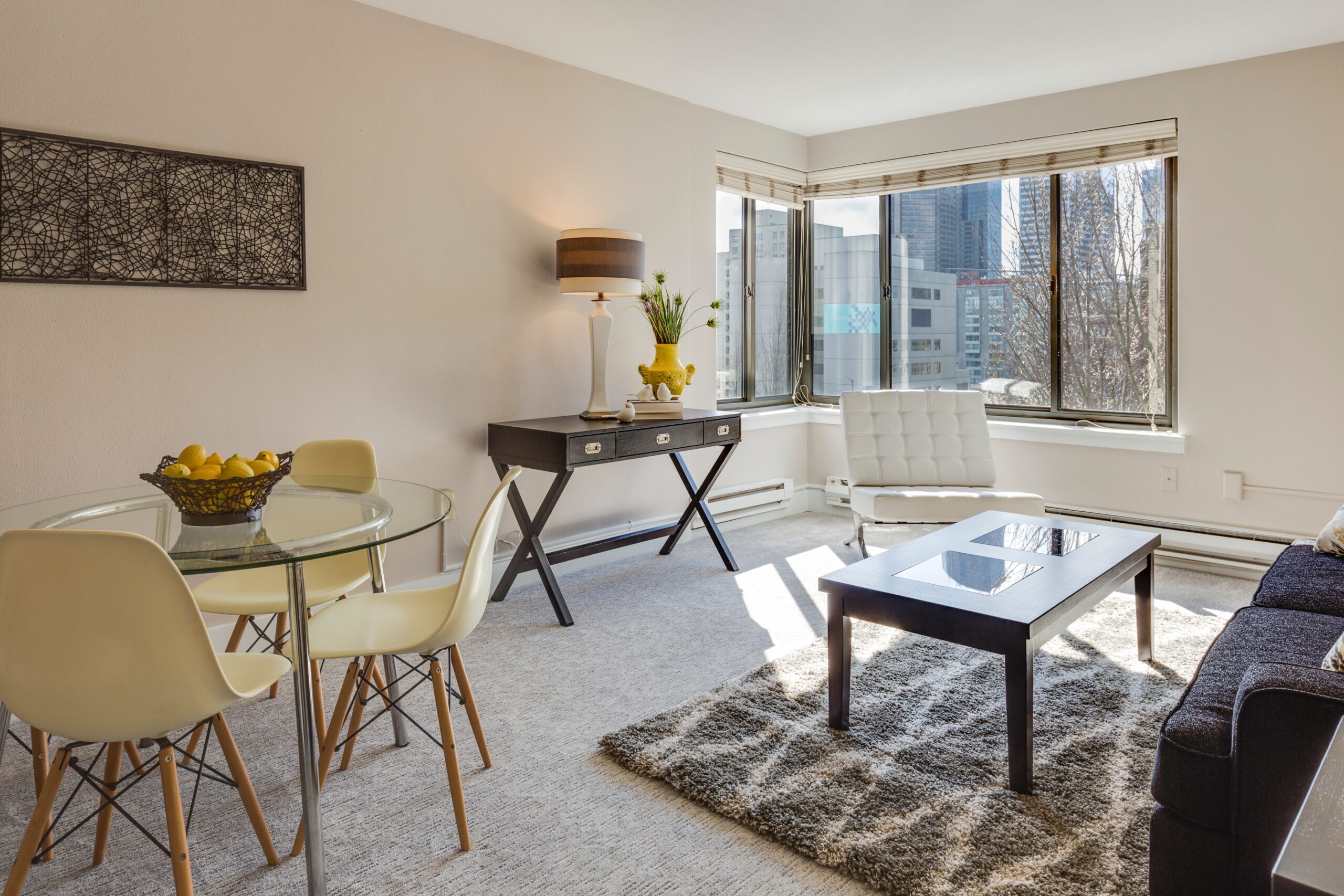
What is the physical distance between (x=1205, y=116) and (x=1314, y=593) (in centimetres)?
262

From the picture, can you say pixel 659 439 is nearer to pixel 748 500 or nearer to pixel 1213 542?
pixel 748 500

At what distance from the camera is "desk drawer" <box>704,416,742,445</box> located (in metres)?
4.13

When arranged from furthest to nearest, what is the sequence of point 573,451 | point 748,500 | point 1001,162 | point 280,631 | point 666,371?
point 748,500 → point 1001,162 → point 666,371 → point 573,451 → point 280,631

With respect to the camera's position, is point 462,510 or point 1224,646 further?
point 462,510

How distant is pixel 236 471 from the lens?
1.99 m

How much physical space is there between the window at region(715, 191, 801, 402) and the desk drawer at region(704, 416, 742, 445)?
1.03 m

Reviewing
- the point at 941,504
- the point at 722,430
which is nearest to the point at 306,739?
the point at 722,430

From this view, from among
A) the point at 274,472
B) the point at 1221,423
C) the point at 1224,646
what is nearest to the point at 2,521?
the point at 274,472

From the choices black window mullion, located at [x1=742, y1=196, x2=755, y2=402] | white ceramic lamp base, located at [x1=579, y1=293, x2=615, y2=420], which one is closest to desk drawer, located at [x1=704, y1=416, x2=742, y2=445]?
white ceramic lamp base, located at [x1=579, y1=293, x2=615, y2=420]

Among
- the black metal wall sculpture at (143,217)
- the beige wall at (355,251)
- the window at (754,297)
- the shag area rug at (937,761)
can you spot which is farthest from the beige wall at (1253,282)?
the black metal wall sculpture at (143,217)

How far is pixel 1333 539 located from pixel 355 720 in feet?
9.69

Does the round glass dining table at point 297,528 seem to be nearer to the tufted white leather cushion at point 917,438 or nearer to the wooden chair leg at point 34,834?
the wooden chair leg at point 34,834

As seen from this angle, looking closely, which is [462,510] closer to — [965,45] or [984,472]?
[984,472]

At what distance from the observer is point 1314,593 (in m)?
2.41
